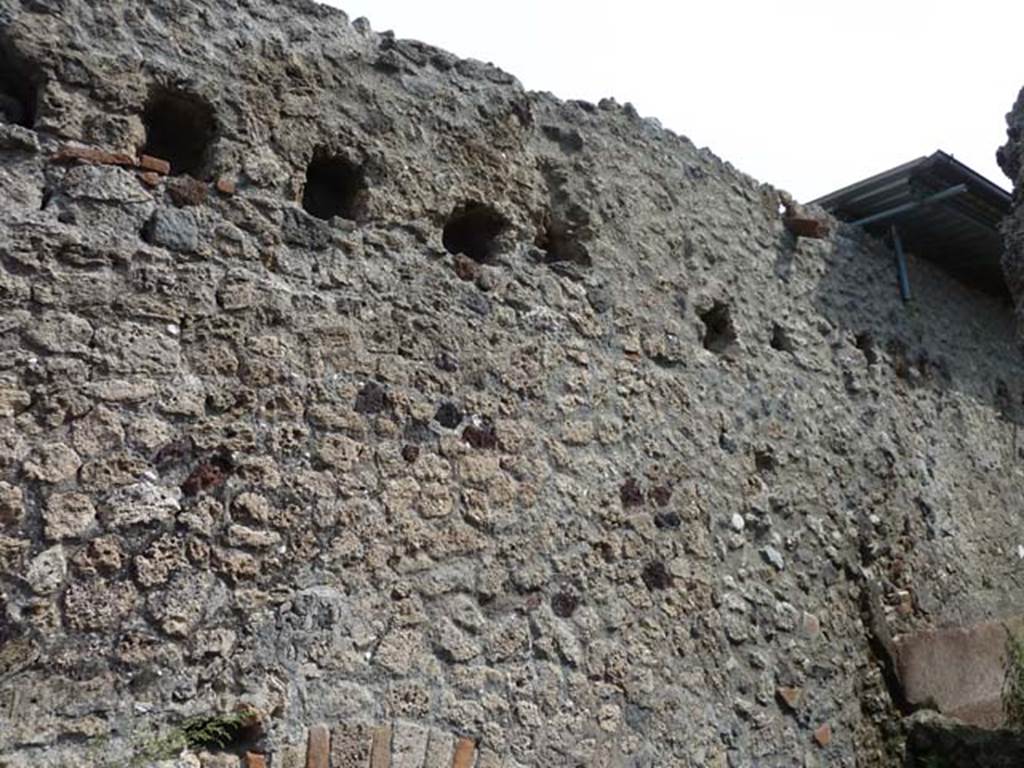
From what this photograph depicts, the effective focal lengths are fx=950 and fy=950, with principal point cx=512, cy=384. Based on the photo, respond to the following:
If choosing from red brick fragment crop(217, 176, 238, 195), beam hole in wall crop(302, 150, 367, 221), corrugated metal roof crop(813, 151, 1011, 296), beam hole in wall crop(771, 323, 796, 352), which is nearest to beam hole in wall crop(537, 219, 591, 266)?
beam hole in wall crop(302, 150, 367, 221)

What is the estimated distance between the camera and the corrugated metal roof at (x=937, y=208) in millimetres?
5234

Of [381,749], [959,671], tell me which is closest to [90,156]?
[381,749]

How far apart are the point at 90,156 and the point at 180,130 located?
418 millimetres

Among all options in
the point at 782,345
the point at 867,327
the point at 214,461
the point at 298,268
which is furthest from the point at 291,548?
the point at 867,327

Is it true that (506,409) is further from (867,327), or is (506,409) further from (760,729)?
(867,327)

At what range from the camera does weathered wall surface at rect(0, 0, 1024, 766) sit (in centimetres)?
252

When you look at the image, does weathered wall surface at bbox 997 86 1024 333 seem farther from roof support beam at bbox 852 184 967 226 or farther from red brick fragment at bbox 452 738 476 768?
red brick fragment at bbox 452 738 476 768

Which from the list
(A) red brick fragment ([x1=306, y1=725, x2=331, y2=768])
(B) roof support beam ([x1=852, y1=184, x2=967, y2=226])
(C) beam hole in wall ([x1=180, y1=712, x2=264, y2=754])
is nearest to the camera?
(C) beam hole in wall ([x1=180, y1=712, x2=264, y2=754])

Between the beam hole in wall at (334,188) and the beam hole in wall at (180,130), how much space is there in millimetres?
360

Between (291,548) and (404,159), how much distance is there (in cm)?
148

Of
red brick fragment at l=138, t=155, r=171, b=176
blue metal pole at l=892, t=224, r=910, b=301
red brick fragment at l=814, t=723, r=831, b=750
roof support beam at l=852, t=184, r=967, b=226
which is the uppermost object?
roof support beam at l=852, t=184, r=967, b=226

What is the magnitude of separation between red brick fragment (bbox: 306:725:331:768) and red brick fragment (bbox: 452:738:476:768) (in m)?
0.42

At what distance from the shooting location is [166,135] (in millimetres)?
3082

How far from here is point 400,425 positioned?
3104mm
